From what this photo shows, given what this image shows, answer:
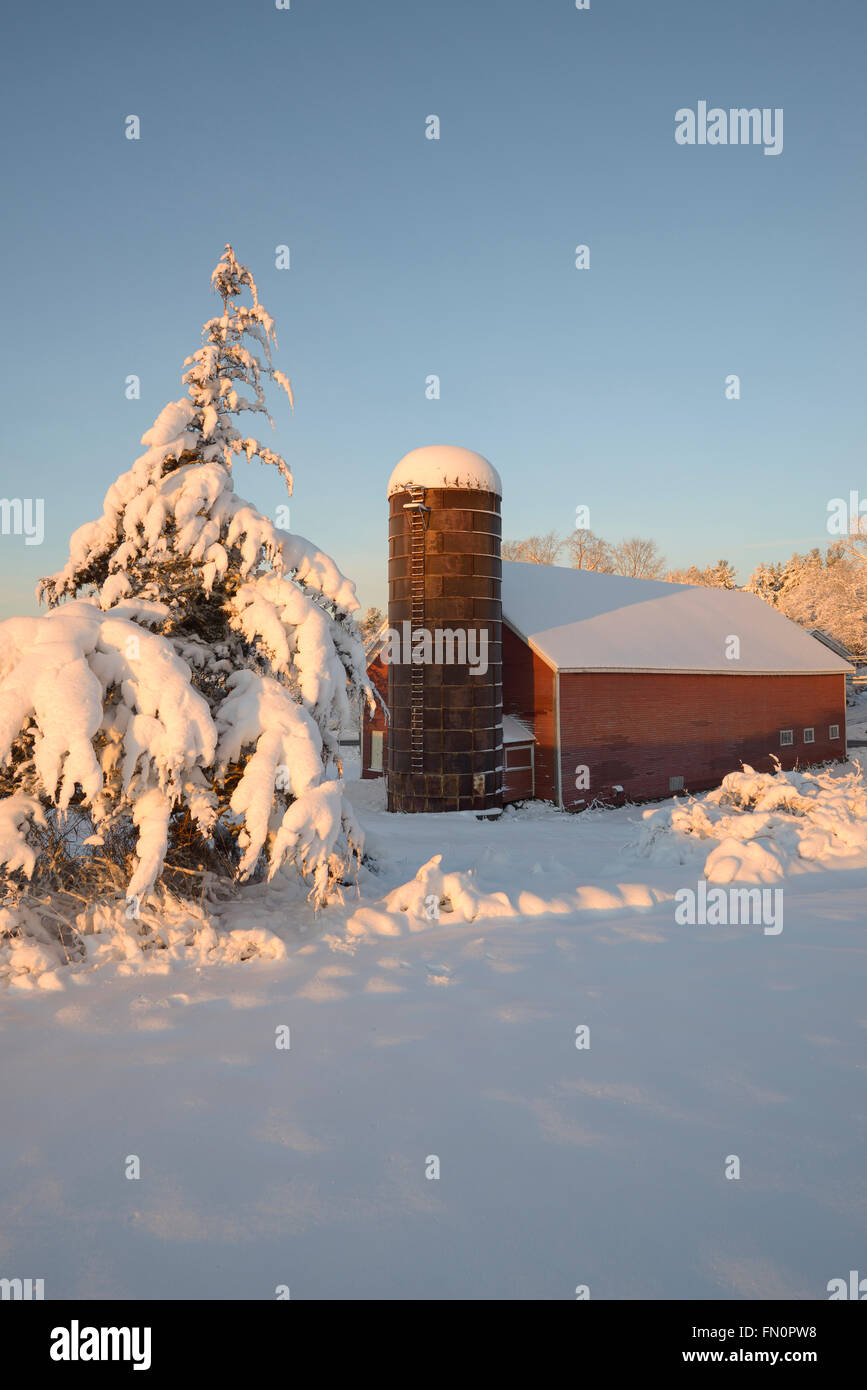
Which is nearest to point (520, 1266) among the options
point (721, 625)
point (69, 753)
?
point (69, 753)

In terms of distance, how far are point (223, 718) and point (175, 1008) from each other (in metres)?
2.78

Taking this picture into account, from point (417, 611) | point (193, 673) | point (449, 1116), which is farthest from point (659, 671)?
point (449, 1116)

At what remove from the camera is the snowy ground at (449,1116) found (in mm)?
3098

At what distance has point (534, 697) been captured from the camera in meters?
21.7

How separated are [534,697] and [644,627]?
236 inches

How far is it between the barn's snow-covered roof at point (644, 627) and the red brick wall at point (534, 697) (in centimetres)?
47

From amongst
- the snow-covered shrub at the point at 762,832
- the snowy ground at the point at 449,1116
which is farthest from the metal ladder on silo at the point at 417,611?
the snowy ground at the point at 449,1116

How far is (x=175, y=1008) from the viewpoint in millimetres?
5527

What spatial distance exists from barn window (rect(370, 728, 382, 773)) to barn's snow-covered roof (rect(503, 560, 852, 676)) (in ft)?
20.8

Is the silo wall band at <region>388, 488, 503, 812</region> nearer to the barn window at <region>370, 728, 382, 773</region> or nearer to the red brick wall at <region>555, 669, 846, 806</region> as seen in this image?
the red brick wall at <region>555, 669, 846, 806</region>

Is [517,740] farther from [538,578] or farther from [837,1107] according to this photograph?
[837,1107]

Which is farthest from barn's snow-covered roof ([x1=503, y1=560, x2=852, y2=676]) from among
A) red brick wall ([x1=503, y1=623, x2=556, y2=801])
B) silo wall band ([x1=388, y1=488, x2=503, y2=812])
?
silo wall band ([x1=388, y1=488, x2=503, y2=812])
